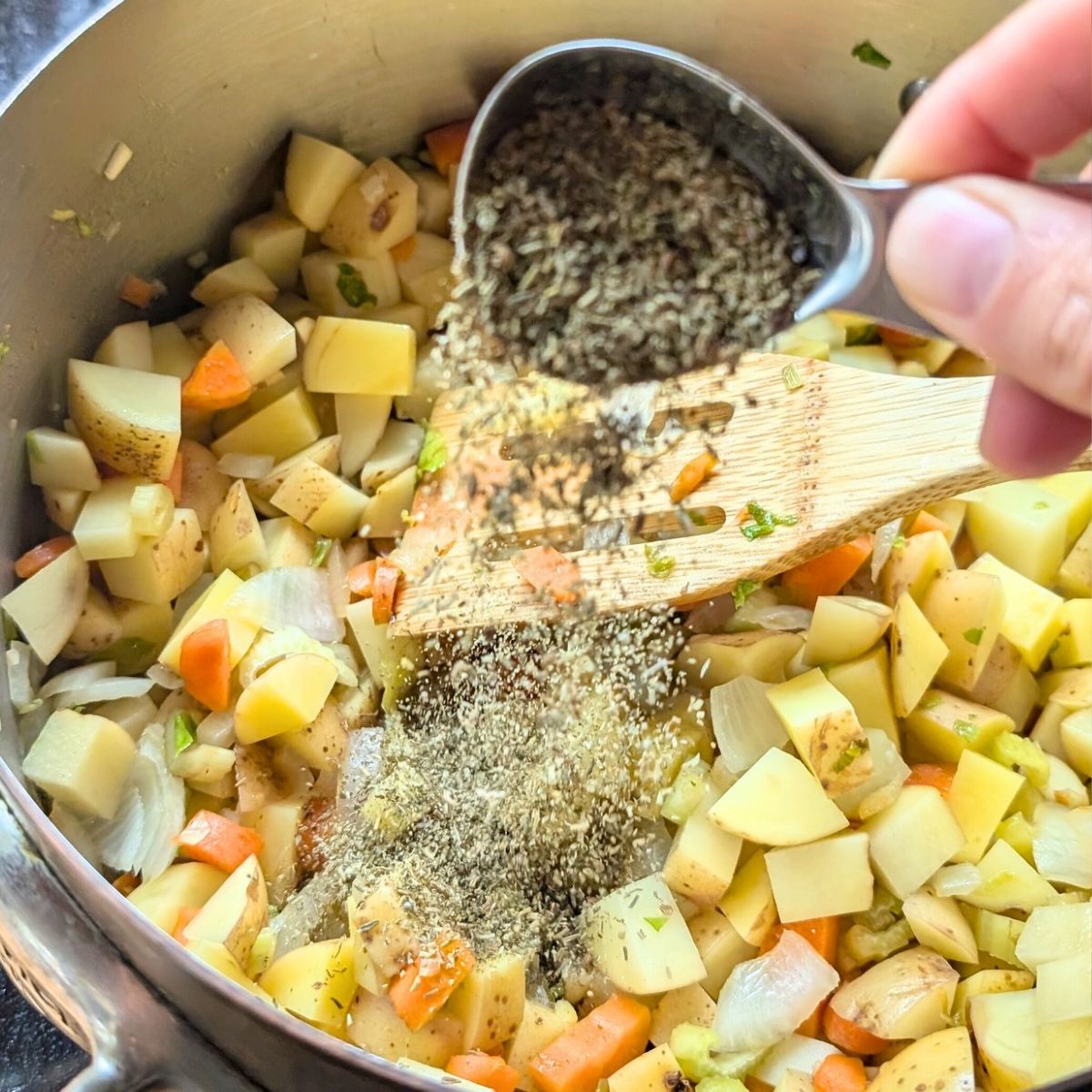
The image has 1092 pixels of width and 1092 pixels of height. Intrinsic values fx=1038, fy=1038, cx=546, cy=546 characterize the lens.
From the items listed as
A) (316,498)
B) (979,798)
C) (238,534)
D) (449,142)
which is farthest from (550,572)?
(449,142)

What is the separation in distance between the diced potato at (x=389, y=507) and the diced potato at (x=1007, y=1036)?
126cm

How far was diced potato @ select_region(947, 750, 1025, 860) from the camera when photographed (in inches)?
65.2

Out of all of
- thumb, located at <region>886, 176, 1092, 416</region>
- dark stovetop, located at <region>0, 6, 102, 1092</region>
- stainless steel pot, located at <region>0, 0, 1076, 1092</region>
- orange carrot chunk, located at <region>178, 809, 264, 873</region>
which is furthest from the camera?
orange carrot chunk, located at <region>178, 809, 264, 873</region>

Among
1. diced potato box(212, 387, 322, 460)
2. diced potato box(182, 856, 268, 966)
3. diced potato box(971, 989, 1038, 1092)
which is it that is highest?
diced potato box(212, 387, 322, 460)

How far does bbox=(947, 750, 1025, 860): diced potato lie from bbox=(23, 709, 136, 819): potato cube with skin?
1.35 metres

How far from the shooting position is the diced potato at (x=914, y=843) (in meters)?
1.63

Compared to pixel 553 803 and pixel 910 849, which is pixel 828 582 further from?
pixel 553 803

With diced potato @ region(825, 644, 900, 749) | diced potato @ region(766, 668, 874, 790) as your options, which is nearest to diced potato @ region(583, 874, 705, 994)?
diced potato @ region(766, 668, 874, 790)

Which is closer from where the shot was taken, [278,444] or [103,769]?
[103,769]

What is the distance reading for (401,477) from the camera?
6.43 ft

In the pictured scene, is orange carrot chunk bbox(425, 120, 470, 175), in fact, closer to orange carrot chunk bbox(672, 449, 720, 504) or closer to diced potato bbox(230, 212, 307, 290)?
diced potato bbox(230, 212, 307, 290)

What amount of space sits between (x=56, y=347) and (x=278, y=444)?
0.41 metres

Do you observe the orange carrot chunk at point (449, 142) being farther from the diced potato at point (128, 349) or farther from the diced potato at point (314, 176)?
the diced potato at point (128, 349)

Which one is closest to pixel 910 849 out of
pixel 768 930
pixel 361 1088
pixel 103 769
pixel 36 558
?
pixel 768 930
